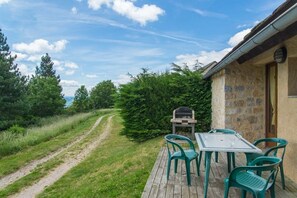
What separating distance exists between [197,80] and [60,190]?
6526 mm

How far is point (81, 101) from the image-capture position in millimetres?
43938

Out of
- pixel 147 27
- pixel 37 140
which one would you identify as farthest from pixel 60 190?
pixel 147 27

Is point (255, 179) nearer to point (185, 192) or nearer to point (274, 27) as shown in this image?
point (185, 192)

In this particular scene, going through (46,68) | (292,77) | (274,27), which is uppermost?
(46,68)

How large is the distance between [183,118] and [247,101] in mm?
2518

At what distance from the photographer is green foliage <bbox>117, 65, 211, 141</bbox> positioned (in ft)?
35.4

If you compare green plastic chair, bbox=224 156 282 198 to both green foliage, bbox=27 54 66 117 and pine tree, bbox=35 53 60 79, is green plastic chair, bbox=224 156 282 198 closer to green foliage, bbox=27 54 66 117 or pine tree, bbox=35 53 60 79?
green foliage, bbox=27 54 66 117

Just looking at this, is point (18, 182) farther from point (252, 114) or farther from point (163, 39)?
point (163, 39)

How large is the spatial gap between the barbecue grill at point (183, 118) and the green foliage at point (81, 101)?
33.8 meters

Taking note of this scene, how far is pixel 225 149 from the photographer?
4.09 m

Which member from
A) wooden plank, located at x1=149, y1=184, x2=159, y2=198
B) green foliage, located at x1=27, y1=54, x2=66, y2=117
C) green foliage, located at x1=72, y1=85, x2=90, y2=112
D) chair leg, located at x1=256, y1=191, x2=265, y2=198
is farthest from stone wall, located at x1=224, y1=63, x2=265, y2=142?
green foliage, located at x1=72, y1=85, x2=90, y2=112

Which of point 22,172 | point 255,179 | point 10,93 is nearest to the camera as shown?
point 255,179

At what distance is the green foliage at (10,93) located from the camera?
23500 mm

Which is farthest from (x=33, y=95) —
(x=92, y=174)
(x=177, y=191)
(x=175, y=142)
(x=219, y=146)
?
(x=219, y=146)
